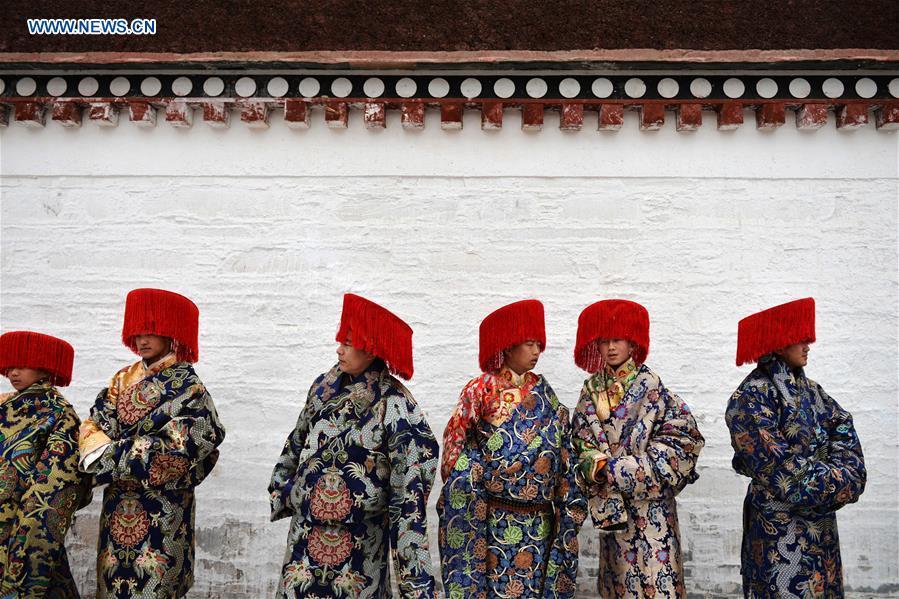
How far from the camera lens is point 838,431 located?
4750mm

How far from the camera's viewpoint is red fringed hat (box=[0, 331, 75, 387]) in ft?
16.0

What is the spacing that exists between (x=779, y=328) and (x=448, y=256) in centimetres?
223

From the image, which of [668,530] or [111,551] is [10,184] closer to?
[111,551]

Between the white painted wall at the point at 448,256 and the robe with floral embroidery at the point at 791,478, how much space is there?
1284mm

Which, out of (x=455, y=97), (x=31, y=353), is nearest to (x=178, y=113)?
(x=455, y=97)

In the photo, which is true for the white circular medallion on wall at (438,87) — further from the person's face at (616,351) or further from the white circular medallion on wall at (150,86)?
the person's face at (616,351)

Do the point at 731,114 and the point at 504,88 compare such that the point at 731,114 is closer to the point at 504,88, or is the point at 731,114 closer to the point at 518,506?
the point at 504,88

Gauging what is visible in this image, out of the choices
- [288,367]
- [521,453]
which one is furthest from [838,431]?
[288,367]

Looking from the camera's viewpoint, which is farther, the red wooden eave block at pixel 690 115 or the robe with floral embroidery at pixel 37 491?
the red wooden eave block at pixel 690 115

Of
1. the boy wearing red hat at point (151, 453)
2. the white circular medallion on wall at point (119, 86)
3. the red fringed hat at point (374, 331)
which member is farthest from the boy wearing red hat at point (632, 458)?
the white circular medallion on wall at point (119, 86)

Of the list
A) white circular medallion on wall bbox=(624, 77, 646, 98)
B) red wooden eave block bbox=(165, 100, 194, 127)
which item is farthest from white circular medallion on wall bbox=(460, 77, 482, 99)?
red wooden eave block bbox=(165, 100, 194, 127)

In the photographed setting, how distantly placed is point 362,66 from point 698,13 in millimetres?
2138

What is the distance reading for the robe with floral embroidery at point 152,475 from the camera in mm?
4453

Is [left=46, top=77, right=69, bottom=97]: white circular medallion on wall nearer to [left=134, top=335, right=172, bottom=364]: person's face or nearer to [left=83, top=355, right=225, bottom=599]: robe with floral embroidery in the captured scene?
[left=134, top=335, right=172, bottom=364]: person's face
